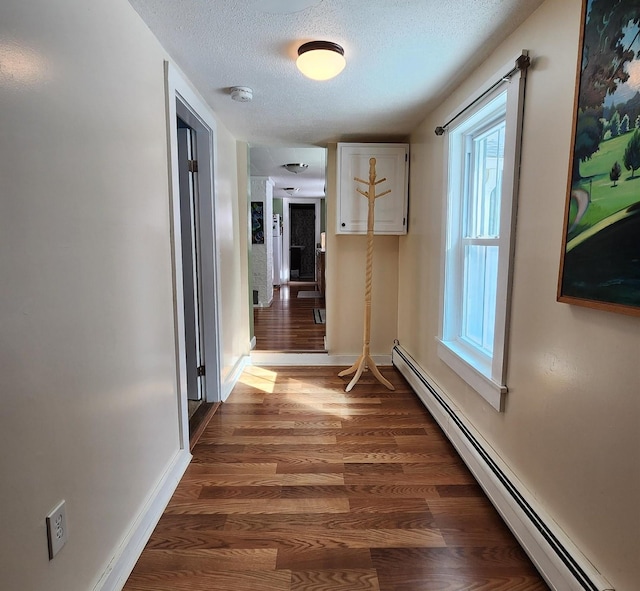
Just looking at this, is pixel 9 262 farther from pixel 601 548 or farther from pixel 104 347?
pixel 601 548

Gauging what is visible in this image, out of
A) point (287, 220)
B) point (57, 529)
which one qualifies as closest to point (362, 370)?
point (57, 529)

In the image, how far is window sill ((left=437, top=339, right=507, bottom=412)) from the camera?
1.70m

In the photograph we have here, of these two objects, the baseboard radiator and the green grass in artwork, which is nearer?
the green grass in artwork

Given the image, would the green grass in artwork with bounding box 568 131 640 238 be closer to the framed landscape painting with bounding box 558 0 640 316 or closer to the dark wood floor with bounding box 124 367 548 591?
the framed landscape painting with bounding box 558 0 640 316

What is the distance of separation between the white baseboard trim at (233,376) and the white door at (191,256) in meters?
0.17

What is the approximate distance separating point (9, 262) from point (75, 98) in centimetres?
55

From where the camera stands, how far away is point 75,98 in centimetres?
110

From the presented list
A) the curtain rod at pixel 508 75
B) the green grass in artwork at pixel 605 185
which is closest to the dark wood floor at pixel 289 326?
the curtain rod at pixel 508 75

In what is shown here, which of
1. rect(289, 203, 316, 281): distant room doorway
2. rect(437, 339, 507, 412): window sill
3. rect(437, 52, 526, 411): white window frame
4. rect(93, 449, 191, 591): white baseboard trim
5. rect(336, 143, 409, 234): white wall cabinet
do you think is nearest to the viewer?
rect(93, 449, 191, 591): white baseboard trim

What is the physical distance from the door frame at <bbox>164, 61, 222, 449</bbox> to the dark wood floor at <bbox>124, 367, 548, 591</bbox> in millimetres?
365

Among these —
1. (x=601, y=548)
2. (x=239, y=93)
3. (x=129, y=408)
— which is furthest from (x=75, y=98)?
(x=601, y=548)

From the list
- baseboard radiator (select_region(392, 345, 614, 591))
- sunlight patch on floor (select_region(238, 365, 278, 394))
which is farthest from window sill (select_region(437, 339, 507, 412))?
sunlight patch on floor (select_region(238, 365, 278, 394))

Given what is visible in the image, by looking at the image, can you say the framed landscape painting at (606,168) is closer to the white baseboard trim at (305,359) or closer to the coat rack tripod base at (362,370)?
the coat rack tripod base at (362,370)

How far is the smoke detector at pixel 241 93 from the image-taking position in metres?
2.23
